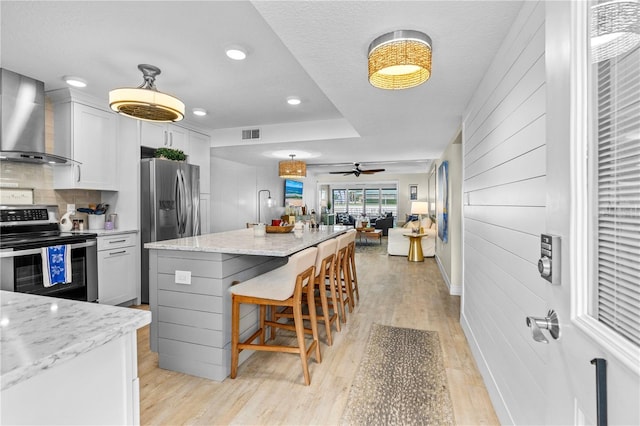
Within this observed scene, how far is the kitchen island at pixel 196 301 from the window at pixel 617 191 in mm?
1753

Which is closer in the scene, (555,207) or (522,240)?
(555,207)

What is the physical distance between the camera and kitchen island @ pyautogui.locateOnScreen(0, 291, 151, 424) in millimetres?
626

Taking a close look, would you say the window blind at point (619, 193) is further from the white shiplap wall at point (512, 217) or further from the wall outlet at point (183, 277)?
the wall outlet at point (183, 277)

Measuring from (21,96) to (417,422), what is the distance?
4.29 meters

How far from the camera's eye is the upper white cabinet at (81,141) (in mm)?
3420

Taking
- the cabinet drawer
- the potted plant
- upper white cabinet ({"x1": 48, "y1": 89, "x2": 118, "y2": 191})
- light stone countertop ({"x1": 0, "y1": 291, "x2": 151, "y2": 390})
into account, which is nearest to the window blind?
light stone countertop ({"x1": 0, "y1": 291, "x2": 151, "y2": 390})

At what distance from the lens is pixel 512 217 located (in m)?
1.63

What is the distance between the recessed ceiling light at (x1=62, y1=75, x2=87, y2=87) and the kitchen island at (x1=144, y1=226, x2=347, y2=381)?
206 centimetres

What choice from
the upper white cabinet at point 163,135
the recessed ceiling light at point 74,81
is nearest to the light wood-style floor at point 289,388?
the upper white cabinet at point 163,135

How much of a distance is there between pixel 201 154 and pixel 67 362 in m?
4.80

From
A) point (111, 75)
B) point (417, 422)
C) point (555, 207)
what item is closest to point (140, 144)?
point (111, 75)

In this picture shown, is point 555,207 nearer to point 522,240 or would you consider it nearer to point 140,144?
point 522,240

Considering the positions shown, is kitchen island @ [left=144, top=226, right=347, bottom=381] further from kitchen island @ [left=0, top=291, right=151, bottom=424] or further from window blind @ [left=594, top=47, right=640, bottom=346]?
window blind @ [left=594, top=47, right=640, bottom=346]

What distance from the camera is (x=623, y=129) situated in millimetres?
557
